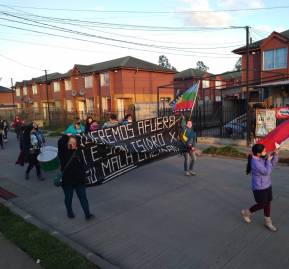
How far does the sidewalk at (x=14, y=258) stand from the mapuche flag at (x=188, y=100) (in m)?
6.15

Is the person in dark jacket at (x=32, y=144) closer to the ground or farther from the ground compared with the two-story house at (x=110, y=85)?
closer to the ground

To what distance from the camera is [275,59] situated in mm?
23250

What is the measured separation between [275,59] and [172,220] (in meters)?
21.3

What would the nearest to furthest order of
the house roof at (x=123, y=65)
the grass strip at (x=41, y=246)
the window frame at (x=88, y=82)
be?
1. the grass strip at (x=41, y=246)
2. the house roof at (x=123, y=65)
3. the window frame at (x=88, y=82)

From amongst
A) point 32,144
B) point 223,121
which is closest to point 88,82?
point 223,121

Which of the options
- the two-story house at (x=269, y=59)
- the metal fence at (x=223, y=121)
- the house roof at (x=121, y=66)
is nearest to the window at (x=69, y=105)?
the house roof at (x=121, y=66)

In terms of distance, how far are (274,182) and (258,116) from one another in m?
5.30

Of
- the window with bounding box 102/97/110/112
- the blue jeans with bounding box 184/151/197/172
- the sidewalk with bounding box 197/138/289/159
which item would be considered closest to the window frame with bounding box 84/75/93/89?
the window with bounding box 102/97/110/112

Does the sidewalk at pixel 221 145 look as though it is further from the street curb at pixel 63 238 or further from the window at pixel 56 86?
the window at pixel 56 86

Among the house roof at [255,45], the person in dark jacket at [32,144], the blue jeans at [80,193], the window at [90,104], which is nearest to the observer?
the blue jeans at [80,193]

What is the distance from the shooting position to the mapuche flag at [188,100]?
915 centimetres

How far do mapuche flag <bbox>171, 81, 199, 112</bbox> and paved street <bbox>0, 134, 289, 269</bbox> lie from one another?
1984mm

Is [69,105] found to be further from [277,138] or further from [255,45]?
[277,138]

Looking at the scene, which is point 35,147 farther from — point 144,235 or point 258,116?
point 258,116
